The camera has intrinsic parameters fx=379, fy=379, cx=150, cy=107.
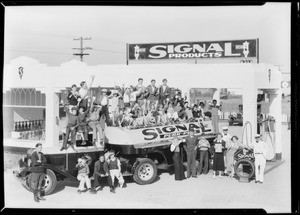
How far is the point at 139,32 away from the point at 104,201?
3718 millimetres

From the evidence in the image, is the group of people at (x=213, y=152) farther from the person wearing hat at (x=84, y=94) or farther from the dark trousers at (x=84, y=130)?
the person wearing hat at (x=84, y=94)

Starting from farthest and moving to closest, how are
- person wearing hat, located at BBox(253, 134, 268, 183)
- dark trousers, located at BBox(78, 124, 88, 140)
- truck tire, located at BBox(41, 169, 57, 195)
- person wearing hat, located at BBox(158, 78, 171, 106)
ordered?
person wearing hat, located at BBox(158, 78, 171, 106), person wearing hat, located at BBox(253, 134, 268, 183), dark trousers, located at BBox(78, 124, 88, 140), truck tire, located at BBox(41, 169, 57, 195)

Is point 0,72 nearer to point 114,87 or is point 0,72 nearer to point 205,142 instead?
point 114,87

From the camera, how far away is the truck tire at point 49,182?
8102 millimetres

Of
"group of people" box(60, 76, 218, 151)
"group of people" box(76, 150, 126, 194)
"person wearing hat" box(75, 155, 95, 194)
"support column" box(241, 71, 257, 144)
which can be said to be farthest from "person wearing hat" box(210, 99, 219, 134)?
"person wearing hat" box(75, 155, 95, 194)

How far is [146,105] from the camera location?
29.0 feet

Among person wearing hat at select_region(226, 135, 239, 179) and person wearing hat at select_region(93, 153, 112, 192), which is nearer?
person wearing hat at select_region(93, 153, 112, 192)

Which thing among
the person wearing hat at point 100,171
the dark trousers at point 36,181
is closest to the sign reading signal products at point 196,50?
the person wearing hat at point 100,171

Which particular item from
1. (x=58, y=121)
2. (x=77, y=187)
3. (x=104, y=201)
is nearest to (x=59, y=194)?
(x=77, y=187)

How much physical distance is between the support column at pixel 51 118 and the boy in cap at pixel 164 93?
264 cm

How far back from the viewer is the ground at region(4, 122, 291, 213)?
7953 mm

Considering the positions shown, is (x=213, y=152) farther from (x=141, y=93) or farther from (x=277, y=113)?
(x=277, y=113)

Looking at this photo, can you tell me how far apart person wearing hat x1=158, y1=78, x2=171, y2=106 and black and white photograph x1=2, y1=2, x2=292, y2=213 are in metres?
0.02

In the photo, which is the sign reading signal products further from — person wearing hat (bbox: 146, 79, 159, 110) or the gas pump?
the gas pump
